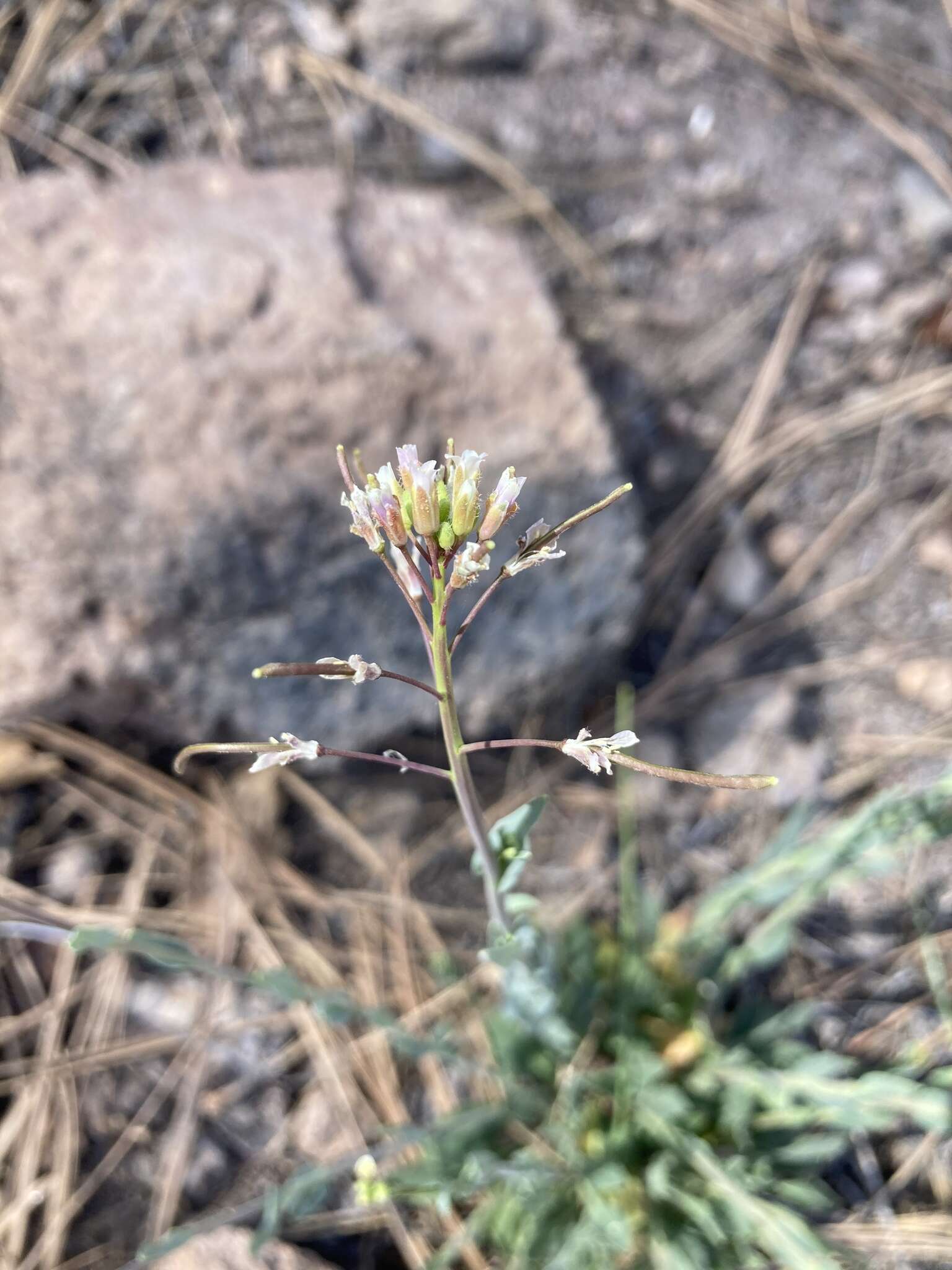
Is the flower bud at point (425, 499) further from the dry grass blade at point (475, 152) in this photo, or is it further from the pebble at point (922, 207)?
the pebble at point (922, 207)

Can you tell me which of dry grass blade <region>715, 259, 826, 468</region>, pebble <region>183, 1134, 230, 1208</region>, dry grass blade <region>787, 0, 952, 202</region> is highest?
dry grass blade <region>787, 0, 952, 202</region>

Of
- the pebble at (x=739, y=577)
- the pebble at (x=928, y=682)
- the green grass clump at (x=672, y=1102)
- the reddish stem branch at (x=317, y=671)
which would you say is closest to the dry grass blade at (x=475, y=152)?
the pebble at (x=739, y=577)

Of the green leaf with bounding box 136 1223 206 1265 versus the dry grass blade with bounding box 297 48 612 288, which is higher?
the dry grass blade with bounding box 297 48 612 288

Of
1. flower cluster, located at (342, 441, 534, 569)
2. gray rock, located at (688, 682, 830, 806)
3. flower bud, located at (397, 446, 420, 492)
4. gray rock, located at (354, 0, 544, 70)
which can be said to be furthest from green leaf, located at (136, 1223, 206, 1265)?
gray rock, located at (354, 0, 544, 70)

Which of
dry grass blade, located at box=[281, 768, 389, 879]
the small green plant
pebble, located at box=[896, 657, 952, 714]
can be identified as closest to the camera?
the small green plant

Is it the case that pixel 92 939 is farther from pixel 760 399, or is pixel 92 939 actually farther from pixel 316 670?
pixel 760 399

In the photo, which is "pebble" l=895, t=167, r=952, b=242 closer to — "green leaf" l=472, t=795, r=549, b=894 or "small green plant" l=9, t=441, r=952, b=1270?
"small green plant" l=9, t=441, r=952, b=1270

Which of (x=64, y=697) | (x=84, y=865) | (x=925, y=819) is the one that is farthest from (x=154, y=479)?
(x=925, y=819)
